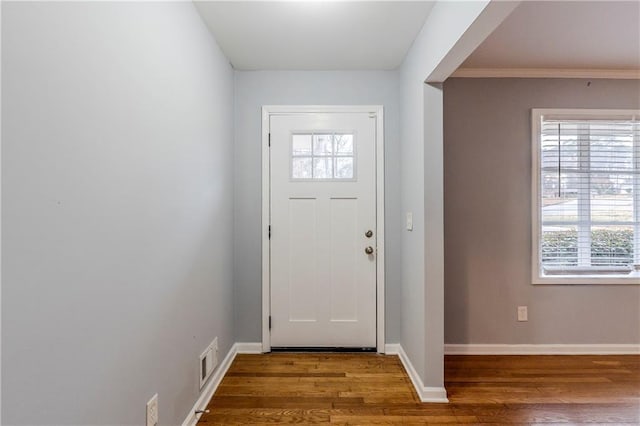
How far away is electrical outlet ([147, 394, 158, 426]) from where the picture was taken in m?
1.38

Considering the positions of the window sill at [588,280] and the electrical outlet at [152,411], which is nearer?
the electrical outlet at [152,411]

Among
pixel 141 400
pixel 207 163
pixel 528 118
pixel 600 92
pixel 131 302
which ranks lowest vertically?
pixel 141 400

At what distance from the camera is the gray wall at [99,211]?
809mm

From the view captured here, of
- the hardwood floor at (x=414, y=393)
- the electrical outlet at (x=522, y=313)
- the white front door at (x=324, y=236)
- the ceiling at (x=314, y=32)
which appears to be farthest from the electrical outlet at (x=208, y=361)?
the electrical outlet at (x=522, y=313)

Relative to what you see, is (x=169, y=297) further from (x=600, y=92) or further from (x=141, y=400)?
(x=600, y=92)

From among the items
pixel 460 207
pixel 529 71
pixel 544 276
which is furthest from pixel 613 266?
pixel 529 71

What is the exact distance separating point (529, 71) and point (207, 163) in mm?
2672

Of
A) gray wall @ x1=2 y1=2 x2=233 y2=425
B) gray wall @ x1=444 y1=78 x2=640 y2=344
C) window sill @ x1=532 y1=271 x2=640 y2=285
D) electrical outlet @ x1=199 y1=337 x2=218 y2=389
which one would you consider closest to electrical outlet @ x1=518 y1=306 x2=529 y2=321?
gray wall @ x1=444 y1=78 x2=640 y2=344

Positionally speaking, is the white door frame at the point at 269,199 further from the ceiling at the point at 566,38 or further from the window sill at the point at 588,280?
the window sill at the point at 588,280

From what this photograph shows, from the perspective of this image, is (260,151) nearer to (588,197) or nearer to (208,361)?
(208,361)

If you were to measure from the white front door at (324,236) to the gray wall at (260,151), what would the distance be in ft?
0.41

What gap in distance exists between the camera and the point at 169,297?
5.17ft

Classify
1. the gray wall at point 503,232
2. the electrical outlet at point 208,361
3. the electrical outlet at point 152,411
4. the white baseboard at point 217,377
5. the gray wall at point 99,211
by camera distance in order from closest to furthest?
the gray wall at point 99,211 → the electrical outlet at point 152,411 → the white baseboard at point 217,377 → the electrical outlet at point 208,361 → the gray wall at point 503,232

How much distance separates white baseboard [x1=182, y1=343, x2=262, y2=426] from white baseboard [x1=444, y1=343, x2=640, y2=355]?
1649 millimetres
